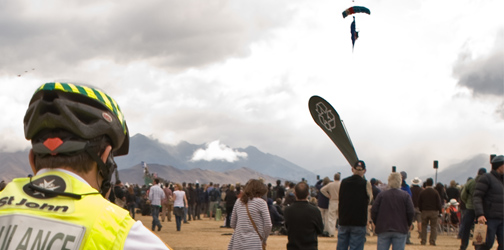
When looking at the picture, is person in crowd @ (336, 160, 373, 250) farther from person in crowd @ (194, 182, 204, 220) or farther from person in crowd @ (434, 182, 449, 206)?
person in crowd @ (194, 182, 204, 220)

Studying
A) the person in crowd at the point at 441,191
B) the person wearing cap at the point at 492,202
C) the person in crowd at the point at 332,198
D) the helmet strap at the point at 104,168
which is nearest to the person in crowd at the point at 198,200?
the person in crowd at the point at 441,191

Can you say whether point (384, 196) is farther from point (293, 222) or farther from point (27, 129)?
point (27, 129)

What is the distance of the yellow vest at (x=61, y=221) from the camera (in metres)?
1.89

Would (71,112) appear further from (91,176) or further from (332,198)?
(332,198)

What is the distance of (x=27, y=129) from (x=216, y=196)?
110 feet

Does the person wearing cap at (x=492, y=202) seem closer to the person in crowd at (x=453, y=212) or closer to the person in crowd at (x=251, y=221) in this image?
the person in crowd at (x=251, y=221)

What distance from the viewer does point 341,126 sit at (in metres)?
15.9

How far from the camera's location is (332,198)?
18672mm

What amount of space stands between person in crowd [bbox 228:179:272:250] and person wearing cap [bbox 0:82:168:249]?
6909 mm

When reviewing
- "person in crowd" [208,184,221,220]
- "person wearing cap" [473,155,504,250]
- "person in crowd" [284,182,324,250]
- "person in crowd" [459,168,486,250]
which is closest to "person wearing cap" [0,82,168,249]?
"person in crowd" [284,182,324,250]

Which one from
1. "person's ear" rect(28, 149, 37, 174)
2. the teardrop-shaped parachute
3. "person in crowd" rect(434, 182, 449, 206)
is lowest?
"person's ear" rect(28, 149, 37, 174)

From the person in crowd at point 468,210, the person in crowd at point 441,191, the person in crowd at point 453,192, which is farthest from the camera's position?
the person in crowd at point 453,192

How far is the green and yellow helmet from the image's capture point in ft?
6.98

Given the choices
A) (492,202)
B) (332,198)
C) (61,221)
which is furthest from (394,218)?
(61,221)
